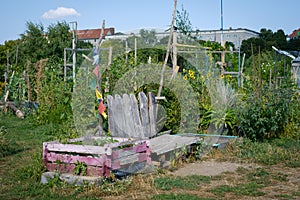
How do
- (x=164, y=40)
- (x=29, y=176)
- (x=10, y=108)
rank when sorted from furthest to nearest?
(x=10, y=108) → (x=164, y=40) → (x=29, y=176)

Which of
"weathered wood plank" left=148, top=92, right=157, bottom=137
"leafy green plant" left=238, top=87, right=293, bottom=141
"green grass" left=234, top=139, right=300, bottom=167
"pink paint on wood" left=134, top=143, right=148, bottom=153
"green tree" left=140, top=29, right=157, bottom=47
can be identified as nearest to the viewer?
"pink paint on wood" left=134, top=143, right=148, bottom=153

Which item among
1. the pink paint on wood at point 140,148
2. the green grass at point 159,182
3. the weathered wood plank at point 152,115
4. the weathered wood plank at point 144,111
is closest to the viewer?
the green grass at point 159,182

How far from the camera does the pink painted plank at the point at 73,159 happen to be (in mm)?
5008

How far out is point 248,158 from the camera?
666 centimetres

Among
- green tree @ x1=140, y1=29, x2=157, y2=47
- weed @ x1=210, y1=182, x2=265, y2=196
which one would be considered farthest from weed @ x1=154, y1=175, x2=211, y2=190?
green tree @ x1=140, y1=29, x2=157, y2=47

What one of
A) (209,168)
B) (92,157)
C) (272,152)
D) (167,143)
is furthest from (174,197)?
(272,152)

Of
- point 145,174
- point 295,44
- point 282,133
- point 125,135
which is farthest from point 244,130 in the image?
point 295,44

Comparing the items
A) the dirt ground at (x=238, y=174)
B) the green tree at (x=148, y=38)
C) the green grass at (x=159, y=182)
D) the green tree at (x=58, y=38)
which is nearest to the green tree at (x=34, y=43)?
the green tree at (x=58, y=38)

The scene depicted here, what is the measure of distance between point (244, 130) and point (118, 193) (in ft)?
12.9

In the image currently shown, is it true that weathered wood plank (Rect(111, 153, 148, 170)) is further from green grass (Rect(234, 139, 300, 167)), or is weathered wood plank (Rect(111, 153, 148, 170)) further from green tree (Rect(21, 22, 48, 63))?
green tree (Rect(21, 22, 48, 63))

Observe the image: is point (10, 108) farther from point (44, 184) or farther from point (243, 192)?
point (243, 192)

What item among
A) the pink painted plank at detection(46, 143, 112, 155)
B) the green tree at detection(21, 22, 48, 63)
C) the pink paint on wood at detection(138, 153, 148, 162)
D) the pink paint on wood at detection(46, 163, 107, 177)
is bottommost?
the pink paint on wood at detection(46, 163, 107, 177)

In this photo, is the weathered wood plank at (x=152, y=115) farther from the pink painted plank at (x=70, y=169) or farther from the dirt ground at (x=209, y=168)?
the pink painted plank at (x=70, y=169)

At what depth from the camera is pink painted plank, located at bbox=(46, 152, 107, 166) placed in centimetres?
501
